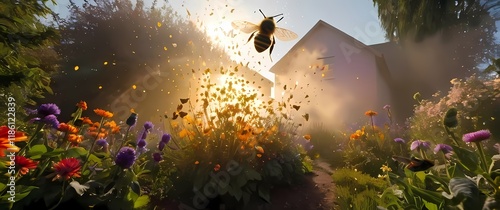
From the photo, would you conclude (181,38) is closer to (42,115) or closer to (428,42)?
(42,115)

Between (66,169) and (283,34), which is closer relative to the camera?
(66,169)

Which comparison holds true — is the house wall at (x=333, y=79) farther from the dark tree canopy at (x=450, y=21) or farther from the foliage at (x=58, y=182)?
the foliage at (x=58, y=182)

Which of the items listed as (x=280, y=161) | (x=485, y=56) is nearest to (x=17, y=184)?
(x=280, y=161)

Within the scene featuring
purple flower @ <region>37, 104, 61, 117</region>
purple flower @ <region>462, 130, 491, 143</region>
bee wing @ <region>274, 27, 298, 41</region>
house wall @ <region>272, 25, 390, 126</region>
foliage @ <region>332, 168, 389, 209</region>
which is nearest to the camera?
purple flower @ <region>462, 130, 491, 143</region>

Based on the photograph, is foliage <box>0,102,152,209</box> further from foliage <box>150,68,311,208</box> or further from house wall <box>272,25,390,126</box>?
house wall <box>272,25,390,126</box>

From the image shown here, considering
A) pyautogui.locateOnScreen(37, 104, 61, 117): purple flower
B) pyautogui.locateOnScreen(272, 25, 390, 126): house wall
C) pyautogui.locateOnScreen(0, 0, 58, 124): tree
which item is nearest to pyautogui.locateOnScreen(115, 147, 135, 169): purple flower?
pyautogui.locateOnScreen(37, 104, 61, 117): purple flower

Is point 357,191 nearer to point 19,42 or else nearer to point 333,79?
A: point 19,42

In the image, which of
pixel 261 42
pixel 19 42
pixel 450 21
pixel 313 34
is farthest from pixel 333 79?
pixel 19 42
